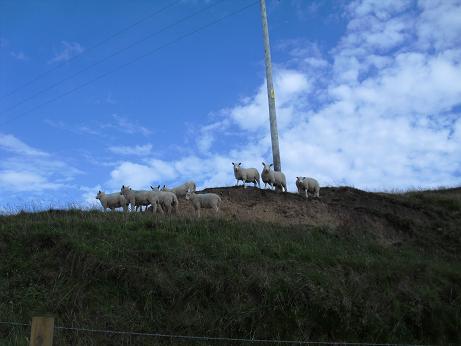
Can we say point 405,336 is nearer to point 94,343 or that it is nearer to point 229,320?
point 229,320

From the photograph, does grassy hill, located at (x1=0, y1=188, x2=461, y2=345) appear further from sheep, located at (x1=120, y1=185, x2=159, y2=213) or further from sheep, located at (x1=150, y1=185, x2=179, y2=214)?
sheep, located at (x1=120, y1=185, x2=159, y2=213)

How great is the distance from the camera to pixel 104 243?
1602cm

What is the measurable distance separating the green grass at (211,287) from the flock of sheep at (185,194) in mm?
4501

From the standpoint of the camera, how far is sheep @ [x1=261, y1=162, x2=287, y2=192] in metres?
26.4

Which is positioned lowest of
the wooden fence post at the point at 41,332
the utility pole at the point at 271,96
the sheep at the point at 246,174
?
the wooden fence post at the point at 41,332

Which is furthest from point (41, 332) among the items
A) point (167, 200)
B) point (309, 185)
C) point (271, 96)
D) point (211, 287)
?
point (271, 96)

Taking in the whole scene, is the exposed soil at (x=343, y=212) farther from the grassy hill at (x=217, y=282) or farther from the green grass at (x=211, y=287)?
the green grass at (x=211, y=287)

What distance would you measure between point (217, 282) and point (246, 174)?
12454mm

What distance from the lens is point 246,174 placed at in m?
26.3

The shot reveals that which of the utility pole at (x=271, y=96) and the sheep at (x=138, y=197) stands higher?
the utility pole at (x=271, y=96)

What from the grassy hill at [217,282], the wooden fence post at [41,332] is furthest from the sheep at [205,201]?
the wooden fence post at [41,332]

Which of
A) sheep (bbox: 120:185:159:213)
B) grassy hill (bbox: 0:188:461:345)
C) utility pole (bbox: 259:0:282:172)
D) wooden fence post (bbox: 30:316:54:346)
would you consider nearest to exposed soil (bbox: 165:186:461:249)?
sheep (bbox: 120:185:159:213)

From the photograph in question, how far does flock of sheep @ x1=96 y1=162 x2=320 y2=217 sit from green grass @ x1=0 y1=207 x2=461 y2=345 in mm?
4501

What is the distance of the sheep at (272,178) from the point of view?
86.7 ft
